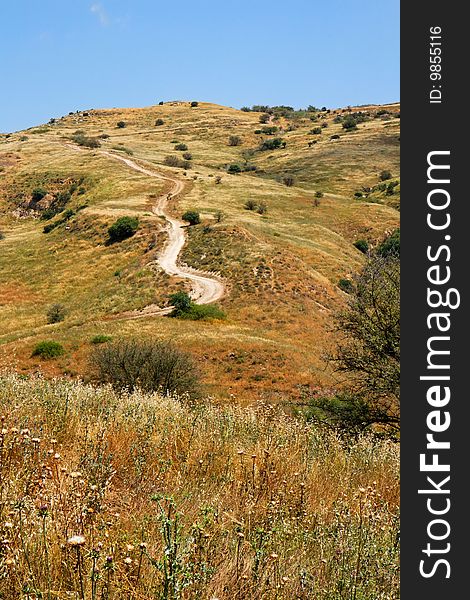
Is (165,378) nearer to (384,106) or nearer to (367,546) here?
(367,546)

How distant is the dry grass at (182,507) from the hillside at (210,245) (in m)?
17.0

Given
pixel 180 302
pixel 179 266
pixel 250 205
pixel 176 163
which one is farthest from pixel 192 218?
pixel 176 163

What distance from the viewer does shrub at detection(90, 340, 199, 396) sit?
→ 74.8ft

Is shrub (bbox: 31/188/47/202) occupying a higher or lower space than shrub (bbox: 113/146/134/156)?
lower

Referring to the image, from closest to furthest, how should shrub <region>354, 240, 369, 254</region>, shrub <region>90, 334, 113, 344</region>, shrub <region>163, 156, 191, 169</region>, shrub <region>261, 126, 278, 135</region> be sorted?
1. shrub <region>90, 334, 113, 344</region>
2. shrub <region>354, 240, 369, 254</region>
3. shrub <region>163, 156, 191, 169</region>
4. shrub <region>261, 126, 278, 135</region>

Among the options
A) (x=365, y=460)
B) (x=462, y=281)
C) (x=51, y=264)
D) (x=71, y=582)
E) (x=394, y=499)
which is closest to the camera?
(x=71, y=582)

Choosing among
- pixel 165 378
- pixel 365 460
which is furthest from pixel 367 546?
pixel 165 378

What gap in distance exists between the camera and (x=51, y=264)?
5769 cm

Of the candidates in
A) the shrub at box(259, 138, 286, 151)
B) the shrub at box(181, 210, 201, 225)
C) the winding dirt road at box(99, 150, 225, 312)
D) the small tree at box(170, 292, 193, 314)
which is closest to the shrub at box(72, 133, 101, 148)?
the shrub at box(259, 138, 286, 151)

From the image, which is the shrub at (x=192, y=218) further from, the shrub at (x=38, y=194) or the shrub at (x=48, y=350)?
the shrub at (x=38, y=194)

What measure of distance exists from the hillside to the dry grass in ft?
55.8

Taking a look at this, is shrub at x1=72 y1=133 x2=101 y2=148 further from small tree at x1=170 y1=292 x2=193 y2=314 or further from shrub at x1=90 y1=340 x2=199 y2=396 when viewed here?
shrub at x1=90 y1=340 x2=199 y2=396

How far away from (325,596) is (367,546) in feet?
1.87

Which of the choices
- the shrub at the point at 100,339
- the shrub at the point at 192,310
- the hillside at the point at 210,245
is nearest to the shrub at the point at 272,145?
the hillside at the point at 210,245
